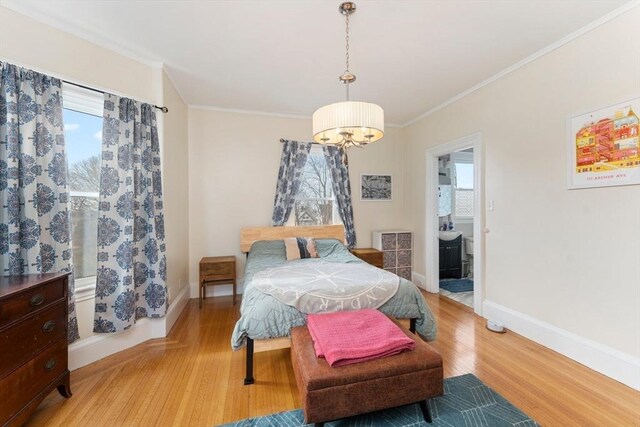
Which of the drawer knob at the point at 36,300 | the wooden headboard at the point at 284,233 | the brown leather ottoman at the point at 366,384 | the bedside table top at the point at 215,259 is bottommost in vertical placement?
the brown leather ottoman at the point at 366,384

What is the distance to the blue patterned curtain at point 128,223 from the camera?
232 centimetres

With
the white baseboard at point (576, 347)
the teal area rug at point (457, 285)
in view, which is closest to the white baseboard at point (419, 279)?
the teal area rug at point (457, 285)

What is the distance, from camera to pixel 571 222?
2.32m

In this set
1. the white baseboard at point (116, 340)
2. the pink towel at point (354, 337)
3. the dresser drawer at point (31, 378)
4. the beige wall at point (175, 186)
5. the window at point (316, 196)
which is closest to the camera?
the dresser drawer at point (31, 378)

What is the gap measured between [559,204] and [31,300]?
386 centimetres

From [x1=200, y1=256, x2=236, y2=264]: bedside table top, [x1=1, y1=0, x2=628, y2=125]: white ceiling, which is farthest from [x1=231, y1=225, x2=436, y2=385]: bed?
[x1=1, y1=0, x2=628, y2=125]: white ceiling

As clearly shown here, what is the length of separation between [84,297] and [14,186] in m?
1.01

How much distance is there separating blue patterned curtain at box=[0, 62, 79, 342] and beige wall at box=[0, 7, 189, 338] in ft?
0.61

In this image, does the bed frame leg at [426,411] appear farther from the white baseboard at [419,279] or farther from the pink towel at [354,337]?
the white baseboard at [419,279]

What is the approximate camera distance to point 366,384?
58.2 inches

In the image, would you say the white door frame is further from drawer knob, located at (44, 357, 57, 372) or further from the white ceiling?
drawer knob, located at (44, 357, 57, 372)

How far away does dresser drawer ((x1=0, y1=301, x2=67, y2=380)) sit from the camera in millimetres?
1411

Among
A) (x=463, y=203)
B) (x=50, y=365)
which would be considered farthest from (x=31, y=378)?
(x=463, y=203)

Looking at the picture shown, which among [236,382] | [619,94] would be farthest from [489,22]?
[236,382]
